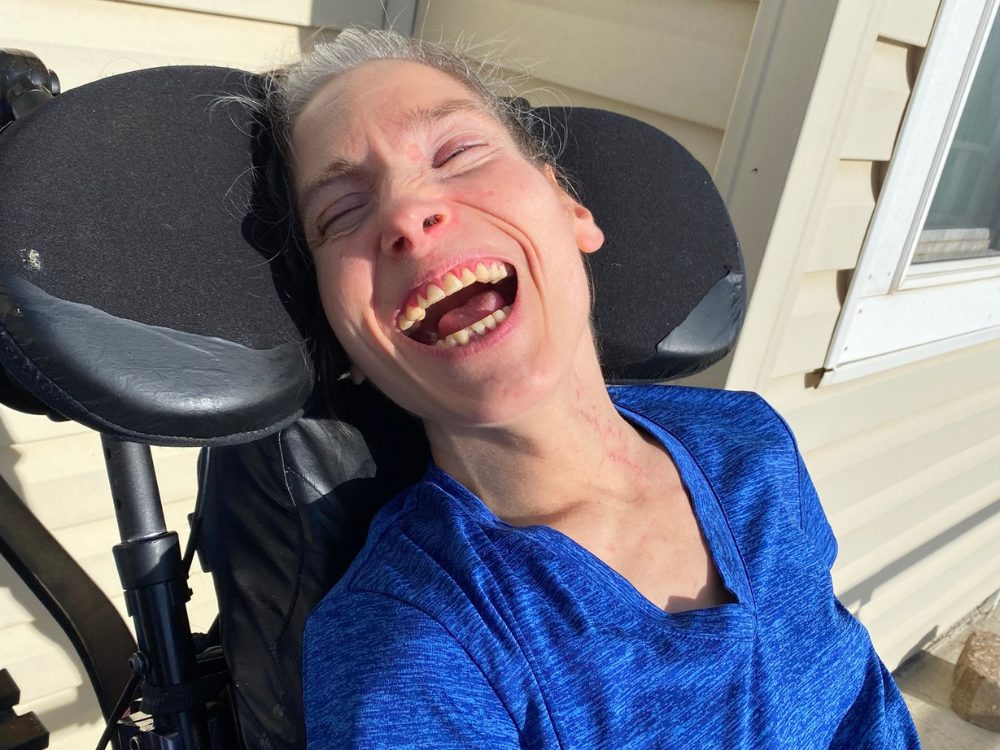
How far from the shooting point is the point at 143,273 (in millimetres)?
1005

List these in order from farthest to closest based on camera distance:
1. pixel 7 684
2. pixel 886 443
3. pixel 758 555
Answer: pixel 886 443 < pixel 7 684 < pixel 758 555

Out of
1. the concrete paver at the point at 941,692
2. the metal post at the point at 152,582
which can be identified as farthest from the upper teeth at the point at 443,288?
the concrete paver at the point at 941,692

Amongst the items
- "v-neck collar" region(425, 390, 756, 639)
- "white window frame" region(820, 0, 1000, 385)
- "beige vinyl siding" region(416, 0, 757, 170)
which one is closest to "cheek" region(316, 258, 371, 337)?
"v-neck collar" region(425, 390, 756, 639)

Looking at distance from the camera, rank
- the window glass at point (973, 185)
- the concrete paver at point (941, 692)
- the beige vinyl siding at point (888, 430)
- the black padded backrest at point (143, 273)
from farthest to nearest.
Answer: the concrete paver at point (941, 692) → the window glass at point (973, 185) → the beige vinyl siding at point (888, 430) → the black padded backrest at point (143, 273)

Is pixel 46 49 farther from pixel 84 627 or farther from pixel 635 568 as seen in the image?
pixel 635 568

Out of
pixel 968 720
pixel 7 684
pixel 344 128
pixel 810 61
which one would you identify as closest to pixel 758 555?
pixel 344 128

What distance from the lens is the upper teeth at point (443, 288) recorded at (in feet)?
3.56

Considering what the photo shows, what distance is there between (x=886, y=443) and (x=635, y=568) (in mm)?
1898

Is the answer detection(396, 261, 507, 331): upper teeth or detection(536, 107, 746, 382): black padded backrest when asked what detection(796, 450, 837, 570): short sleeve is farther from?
detection(396, 261, 507, 331): upper teeth

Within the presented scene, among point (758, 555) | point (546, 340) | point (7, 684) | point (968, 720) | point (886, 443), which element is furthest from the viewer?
point (968, 720)

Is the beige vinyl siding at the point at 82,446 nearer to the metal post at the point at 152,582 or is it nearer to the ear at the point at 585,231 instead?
the metal post at the point at 152,582

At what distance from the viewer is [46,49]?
169 centimetres

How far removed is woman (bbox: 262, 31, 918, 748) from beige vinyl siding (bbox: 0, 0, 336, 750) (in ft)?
2.27

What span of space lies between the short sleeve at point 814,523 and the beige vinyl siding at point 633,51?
28.9 inches
